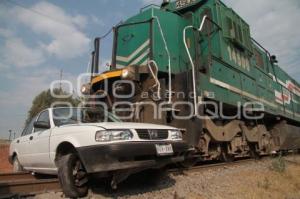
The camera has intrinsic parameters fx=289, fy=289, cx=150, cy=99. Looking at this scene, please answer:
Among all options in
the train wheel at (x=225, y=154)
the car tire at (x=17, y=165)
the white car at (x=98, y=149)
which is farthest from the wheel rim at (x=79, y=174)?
the train wheel at (x=225, y=154)

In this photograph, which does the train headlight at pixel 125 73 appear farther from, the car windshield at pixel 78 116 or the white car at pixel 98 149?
the white car at pixel 98 149

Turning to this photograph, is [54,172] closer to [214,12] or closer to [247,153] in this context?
[214,12]

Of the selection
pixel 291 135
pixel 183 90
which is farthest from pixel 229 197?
pixel 291 135

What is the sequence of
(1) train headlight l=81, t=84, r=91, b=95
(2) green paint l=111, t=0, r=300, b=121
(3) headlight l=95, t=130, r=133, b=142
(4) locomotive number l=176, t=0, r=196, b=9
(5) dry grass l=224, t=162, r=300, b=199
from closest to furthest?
(3) headlight l=95, t=130, r=133, b=142 < (5) dry grass l=224, t=162, r=300, b=199 < (2) green paint l=111, t=0, r=300, b=121 < (1) train headlight l=81, t=84, r=91, b=95 < (4) locomotive number l=176, t=0, r=196, b=9

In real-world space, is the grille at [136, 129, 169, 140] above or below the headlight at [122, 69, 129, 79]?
below

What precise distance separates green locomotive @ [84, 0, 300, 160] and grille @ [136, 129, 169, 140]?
1389 mm

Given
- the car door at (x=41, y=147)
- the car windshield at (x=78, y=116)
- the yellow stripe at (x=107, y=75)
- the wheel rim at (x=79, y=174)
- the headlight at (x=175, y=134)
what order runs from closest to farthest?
the wheel rim at (x=79, y=174) < the headlight at (x=175, y=134) < the car door at (x=41, y=147) < the car windshield at (x=78, y=116) < the yellow stripe at (x=107, y=75)

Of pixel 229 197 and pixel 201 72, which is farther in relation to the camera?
pixel 201 72

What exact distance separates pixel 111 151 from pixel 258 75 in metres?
8.03

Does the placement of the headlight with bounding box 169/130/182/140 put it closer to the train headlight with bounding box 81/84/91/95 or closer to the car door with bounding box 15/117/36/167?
the car door with bounding box 15/117/36/167

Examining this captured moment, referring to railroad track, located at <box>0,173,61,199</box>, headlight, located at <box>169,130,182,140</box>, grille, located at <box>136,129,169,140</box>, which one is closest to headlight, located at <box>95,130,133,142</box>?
grille, located at <box>136,129,169,140</box>

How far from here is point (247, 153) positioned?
364 inches

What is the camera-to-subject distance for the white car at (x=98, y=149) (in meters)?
3.71

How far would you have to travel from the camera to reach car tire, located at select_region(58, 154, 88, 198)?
3.85 metres
